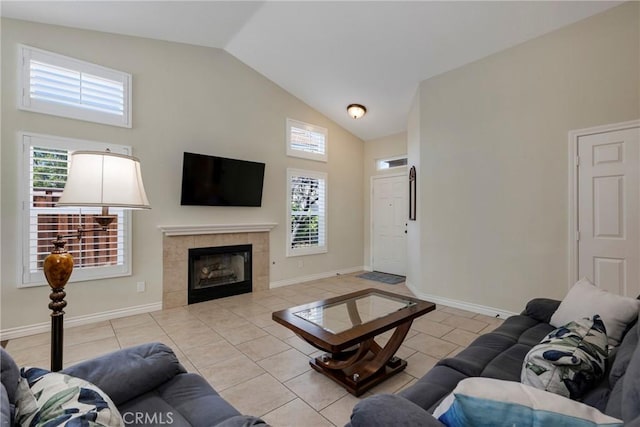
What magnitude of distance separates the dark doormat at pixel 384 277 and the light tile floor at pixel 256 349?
60.1 inches

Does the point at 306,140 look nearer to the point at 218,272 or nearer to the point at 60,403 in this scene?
the point at 218,272

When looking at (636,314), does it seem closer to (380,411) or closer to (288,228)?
(380,411)

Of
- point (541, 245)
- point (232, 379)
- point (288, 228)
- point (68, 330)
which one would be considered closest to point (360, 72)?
point (288, 228)

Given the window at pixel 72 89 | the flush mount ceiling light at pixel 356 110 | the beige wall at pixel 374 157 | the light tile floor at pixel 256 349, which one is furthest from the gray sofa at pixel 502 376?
the beige wall at pixel 374 157

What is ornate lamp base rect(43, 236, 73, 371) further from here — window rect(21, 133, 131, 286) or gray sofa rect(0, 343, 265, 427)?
window rect(21, 133, 131, 286)

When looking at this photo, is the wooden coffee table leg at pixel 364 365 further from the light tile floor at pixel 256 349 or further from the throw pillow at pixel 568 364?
the throw pillow at pixel 568 364

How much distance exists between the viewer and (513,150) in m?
3.56

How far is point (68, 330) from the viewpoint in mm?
3244

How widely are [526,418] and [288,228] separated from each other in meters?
4.73

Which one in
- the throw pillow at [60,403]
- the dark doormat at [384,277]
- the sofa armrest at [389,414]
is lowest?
the dark doormat at [384,277]

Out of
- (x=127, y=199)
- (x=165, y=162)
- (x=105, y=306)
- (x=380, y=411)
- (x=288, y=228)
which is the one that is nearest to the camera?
(x=380, y=411)

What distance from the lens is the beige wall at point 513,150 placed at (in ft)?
9.89

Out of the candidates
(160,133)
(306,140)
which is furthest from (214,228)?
(306,140)

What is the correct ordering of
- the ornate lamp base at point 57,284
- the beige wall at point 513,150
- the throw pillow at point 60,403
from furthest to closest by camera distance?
the beige wall at point 513,150 → the ornate lamp base at point 57,284 → the throw pillow at point 60,403
